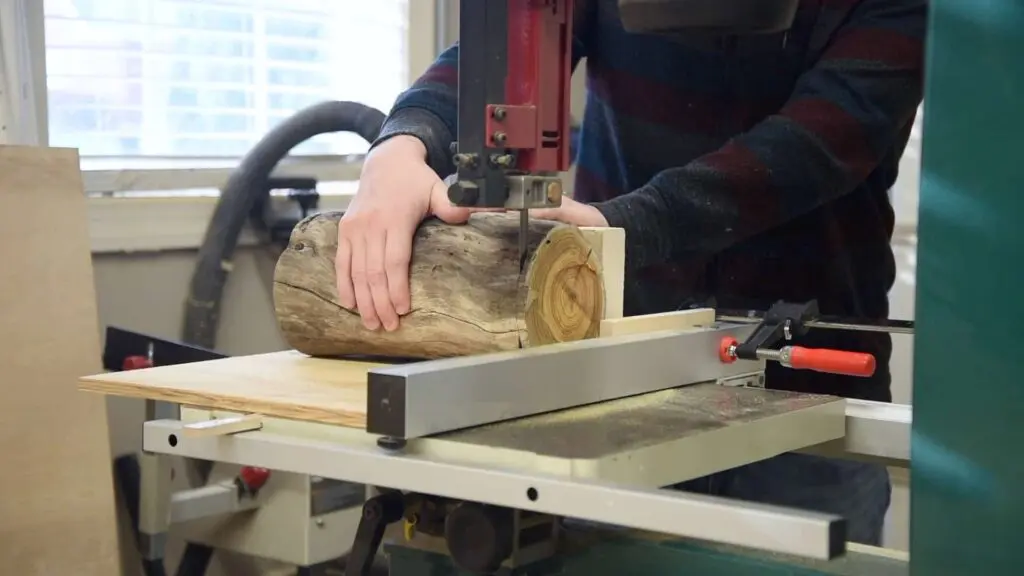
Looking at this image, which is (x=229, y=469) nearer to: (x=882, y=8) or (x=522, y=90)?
(x=522, y=90)

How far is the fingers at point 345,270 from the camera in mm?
A: 1351

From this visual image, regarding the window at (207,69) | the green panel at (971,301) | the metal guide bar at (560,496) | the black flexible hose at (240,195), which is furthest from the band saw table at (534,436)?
the window at (207,69)

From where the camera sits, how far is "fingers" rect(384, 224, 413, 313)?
4.39 ft

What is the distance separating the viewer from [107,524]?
187 cm

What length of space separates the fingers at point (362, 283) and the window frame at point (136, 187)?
3.10 ft

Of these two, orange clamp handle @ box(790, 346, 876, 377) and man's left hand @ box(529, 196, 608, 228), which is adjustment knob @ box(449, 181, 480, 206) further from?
orange clamp handle @ box(790, 346, 876, 377)

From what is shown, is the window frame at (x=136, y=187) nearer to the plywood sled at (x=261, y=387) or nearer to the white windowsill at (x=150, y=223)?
the white windowsill at (x=150, y=223)

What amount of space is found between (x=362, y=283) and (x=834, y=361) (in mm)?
525

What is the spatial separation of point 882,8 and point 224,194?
1.29 meters

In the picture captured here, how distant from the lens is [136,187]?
232 centimetres

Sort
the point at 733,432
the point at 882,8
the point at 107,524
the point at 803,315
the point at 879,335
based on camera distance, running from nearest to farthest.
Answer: the point at 733,432 → the point at 803,315 → the point at 882,8 → the point at 879,335 → the point at 107,524

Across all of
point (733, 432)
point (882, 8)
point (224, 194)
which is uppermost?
point (882, 8)

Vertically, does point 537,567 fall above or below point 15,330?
below

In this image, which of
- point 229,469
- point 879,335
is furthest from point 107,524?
point 879,335
